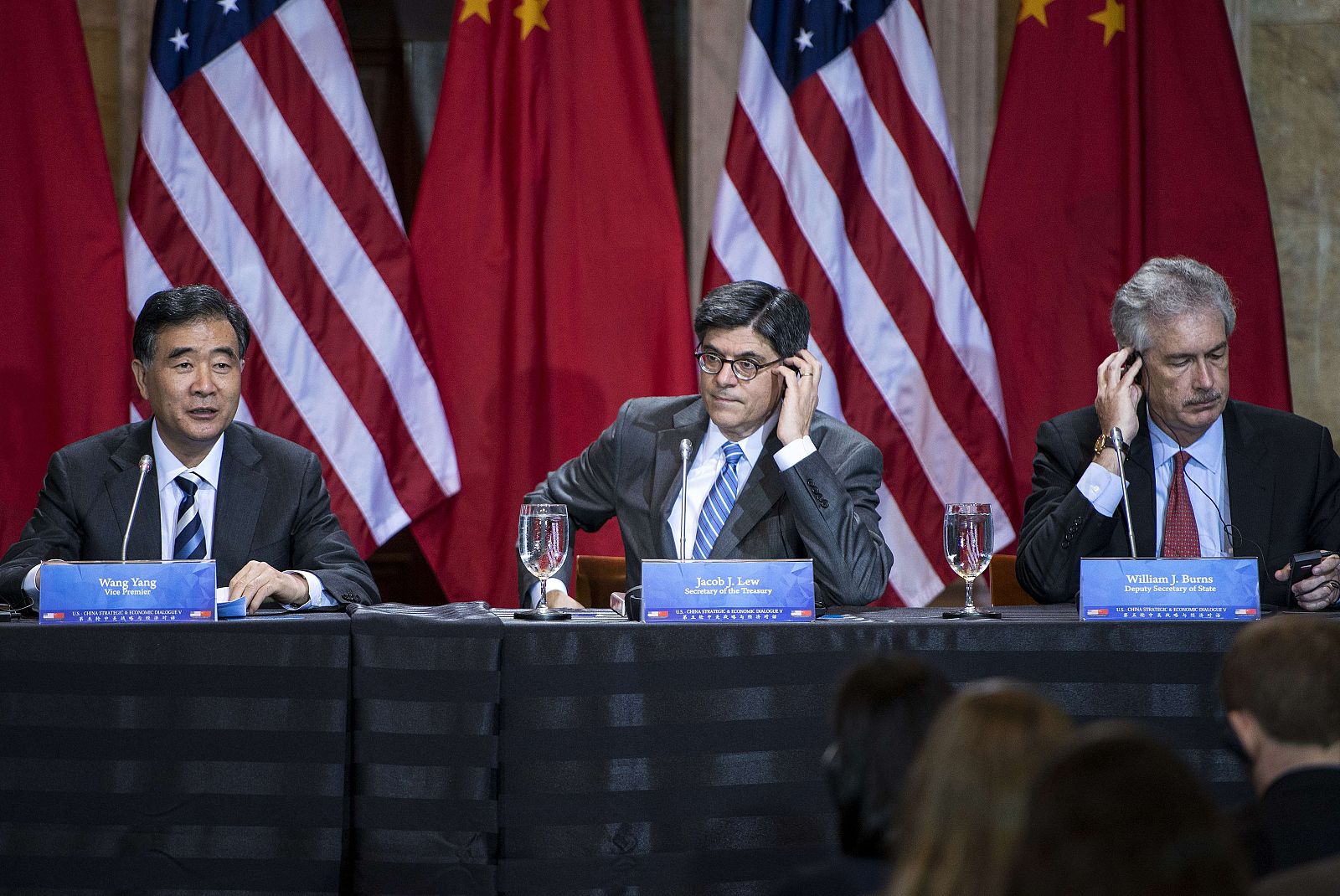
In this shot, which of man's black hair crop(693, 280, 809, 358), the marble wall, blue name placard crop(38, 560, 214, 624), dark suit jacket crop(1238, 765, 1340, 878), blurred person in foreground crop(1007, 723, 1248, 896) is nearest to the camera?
blurred person in foreground crop(1007, 723, 1248, 896)

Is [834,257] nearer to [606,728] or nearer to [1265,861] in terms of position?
[606,728]

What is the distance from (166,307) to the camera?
11.0ft

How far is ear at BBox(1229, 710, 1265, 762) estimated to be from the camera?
1.61 metres

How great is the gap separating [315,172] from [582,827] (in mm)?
2656

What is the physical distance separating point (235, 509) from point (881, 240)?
225 cm

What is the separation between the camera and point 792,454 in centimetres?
314

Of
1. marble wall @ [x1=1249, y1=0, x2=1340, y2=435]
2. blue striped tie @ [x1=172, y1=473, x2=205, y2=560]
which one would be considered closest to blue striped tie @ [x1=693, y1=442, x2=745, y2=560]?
blue striped tie @ [x1=172, y1=473, x2=205, y2=560]

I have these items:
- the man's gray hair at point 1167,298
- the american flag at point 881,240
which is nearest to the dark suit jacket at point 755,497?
the man's gray hair at point 1167,298

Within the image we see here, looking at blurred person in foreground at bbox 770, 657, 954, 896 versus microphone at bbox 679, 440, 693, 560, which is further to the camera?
microphone at bbox 679, 440, 693, 560

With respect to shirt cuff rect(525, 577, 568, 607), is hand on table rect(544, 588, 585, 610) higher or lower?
lower

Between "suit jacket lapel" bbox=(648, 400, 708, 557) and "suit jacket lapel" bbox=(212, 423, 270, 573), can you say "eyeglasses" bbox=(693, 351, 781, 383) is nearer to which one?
"suit jacket lapel" bbox=(648, 400, 708, 557)

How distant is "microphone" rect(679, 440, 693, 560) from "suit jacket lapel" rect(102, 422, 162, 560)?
1.20 metres

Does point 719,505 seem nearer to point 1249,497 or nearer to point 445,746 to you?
point 445,746

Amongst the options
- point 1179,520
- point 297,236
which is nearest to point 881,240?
point 1179,520
